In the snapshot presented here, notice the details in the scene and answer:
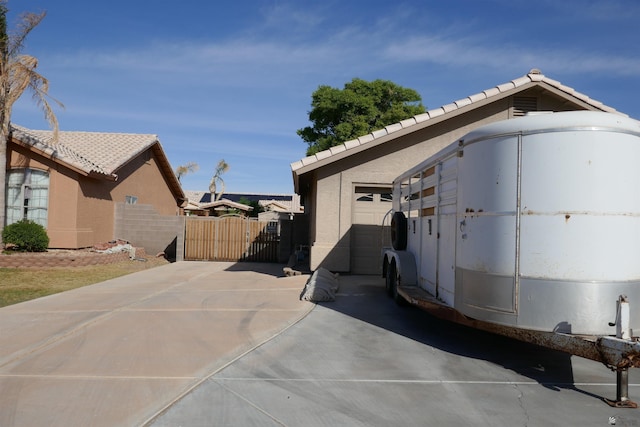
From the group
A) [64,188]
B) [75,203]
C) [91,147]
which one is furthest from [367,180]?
[91,147]

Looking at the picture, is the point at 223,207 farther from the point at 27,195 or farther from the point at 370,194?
the point at 370,194

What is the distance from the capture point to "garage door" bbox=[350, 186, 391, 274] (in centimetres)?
1333

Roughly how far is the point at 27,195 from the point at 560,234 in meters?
17.9

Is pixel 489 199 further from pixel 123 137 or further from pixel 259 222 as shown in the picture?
pixel 123 137

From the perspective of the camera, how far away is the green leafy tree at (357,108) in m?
33.0

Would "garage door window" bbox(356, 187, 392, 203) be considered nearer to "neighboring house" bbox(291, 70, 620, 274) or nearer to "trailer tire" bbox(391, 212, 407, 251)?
"neighboring house" bbox(291, 70, 620, 274)

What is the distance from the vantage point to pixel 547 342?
196 inches

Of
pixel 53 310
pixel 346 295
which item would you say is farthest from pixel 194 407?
pixel 346 295

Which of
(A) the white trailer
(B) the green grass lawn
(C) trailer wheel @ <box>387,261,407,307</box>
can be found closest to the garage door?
(C) trailer wheel @ <box>387,261,407,307</box>

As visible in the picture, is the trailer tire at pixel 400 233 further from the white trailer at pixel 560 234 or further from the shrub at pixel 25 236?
the shrub at pixel 25 236

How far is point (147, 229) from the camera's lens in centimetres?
1995

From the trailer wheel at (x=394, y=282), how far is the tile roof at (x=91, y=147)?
12.1m

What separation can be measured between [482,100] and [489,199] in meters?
8.02

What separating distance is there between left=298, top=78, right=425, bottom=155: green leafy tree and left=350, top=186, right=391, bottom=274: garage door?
1959cm
